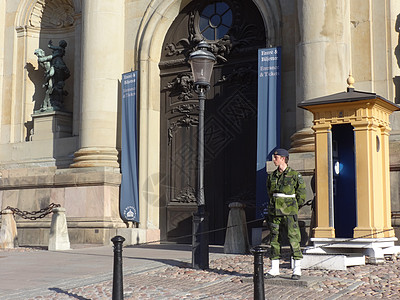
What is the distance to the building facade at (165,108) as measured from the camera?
593 inches

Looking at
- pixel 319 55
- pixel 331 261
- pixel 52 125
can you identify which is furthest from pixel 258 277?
pixel 52 125

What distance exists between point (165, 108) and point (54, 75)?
13.7 ft

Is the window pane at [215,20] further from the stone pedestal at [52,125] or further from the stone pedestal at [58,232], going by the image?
the stone pedestal at [58,232]

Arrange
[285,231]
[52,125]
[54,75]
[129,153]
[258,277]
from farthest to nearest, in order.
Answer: [54,75] → [52,125] → [129,153] → [285,231] → [258,277]

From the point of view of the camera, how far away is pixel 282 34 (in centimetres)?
1599

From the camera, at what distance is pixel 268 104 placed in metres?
15.3

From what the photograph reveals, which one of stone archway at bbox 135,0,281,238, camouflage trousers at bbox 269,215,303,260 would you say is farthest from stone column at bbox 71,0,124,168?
camouflage trousers at bbox 269,215,303,260

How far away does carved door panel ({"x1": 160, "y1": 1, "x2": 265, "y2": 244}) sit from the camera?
16938 mm

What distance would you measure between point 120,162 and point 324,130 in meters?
8.45

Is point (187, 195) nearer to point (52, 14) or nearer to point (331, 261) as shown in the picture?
point (331, 261)

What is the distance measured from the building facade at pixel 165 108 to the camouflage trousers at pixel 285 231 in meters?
5.39

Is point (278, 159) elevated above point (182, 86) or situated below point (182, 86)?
below

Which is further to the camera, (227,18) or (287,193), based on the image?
(227,18)

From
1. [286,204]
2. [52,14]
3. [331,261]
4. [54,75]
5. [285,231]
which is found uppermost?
[52,14]
